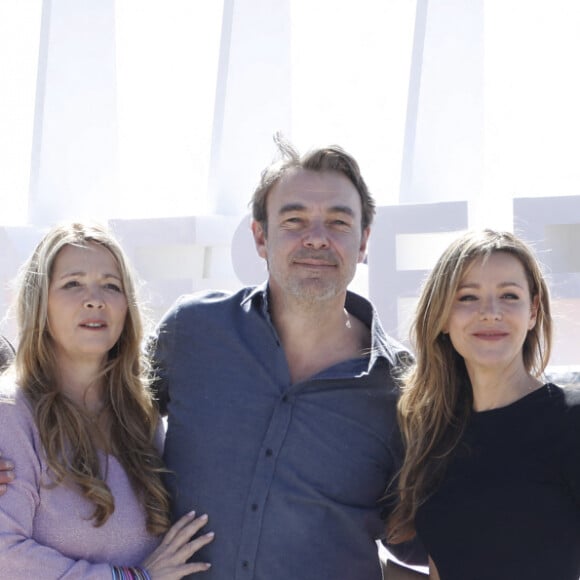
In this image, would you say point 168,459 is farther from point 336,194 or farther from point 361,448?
point 336,194

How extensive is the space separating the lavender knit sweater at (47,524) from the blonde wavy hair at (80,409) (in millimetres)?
34

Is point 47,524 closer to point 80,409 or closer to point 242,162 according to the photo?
point 80,409

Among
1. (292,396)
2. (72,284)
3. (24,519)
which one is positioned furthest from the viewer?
(292,396)

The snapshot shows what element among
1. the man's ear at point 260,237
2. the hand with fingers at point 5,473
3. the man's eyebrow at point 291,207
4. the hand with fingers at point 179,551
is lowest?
the hand with fingers at point 179,551

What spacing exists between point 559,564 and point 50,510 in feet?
4.48

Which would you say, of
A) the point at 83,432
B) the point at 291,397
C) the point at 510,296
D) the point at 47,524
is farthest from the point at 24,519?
the point at 510,296

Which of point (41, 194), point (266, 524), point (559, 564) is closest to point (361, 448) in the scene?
Result: point (266, 524)

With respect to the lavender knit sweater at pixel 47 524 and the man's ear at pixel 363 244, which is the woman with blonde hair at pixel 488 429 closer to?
the man's ear at pixel 363 244

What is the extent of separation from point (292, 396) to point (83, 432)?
25.5 inches

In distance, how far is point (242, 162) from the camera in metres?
7.13

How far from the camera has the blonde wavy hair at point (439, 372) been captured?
2596 millimetres

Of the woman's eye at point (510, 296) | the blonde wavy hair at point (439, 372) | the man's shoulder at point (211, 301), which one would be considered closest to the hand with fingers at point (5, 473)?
the man's shoulder at point (211, 301)

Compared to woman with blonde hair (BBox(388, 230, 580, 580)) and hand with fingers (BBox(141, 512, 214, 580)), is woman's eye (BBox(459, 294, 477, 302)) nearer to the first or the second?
woman with blonde hair (BBox(388, 230, 580, 580))

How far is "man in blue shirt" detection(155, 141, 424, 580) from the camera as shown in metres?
2.71
